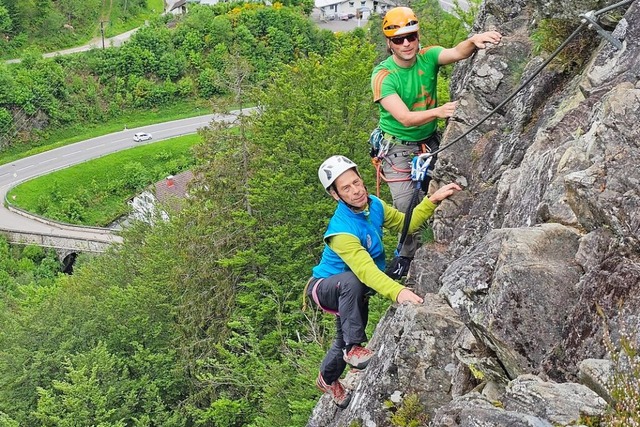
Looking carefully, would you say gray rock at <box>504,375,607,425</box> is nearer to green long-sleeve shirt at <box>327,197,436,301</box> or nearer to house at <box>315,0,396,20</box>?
green long-sleeve shirt at <box>327,197,436,301</box>

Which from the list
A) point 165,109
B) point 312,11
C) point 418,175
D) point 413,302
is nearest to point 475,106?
point 418,175

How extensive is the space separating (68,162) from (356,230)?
181 ft

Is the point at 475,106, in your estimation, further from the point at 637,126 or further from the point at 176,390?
the point at 176,390

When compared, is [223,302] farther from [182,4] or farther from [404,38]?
[182,4]

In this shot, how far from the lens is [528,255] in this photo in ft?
16.6

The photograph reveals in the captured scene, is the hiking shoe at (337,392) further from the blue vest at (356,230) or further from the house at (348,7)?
the house at (348,7)

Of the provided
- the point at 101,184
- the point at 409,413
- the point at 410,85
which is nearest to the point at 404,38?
the point at 410,85

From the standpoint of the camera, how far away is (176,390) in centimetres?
2348

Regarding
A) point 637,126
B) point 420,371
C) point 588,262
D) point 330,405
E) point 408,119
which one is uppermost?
point 637,126

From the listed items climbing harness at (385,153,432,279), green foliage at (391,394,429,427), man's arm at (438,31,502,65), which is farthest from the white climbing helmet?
man's arm at (438,31,502,65)

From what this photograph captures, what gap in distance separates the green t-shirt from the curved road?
38480mm

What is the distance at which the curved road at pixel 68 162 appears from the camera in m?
48.7

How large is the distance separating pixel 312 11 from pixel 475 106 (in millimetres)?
70750

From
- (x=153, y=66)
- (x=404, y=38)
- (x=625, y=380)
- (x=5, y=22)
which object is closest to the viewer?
(x=625, y=380)
